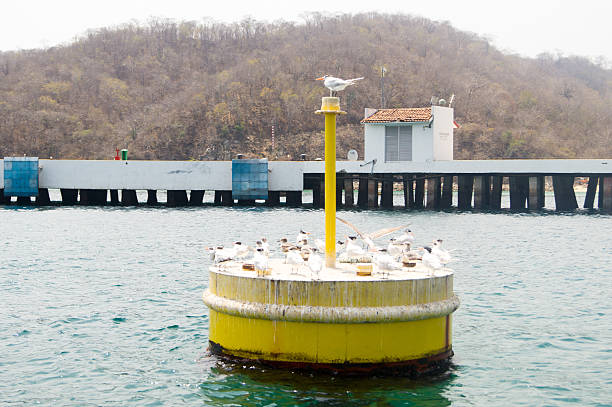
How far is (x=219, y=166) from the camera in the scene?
2386 inches

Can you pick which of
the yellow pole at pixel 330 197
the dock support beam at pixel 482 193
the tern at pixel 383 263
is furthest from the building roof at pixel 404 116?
the tern at pixel 383 263

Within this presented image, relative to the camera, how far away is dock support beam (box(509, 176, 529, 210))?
→ 5734 centimetres

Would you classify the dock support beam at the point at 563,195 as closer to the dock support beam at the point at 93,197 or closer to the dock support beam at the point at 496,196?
the dock support beam at the point at 496,196

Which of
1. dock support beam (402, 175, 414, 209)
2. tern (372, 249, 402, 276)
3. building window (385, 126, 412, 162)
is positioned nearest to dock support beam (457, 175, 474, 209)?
dock support beam (402, 175, 414, 209)

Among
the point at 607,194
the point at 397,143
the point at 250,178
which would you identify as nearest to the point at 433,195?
the point at 397,143

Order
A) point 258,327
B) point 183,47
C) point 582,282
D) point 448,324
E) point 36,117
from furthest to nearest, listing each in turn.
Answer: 1. point 183,47
2. point 36,117
3. point 582,282
4. point 448,324
5. point 258,327

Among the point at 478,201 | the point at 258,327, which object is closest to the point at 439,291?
the point at 258,327

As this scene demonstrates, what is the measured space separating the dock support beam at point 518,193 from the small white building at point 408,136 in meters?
5.95

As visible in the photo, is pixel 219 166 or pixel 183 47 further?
pixel 183 47

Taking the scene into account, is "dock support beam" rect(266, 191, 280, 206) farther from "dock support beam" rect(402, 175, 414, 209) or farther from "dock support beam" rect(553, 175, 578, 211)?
"dock support beam" rect(553, 175, 578, 211)

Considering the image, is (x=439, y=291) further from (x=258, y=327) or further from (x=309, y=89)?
→ (x=309, y=89)

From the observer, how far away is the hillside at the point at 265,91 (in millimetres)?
124062

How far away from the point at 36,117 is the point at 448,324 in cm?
13102

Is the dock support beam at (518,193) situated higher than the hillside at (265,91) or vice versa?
the hillside at (265,91)
